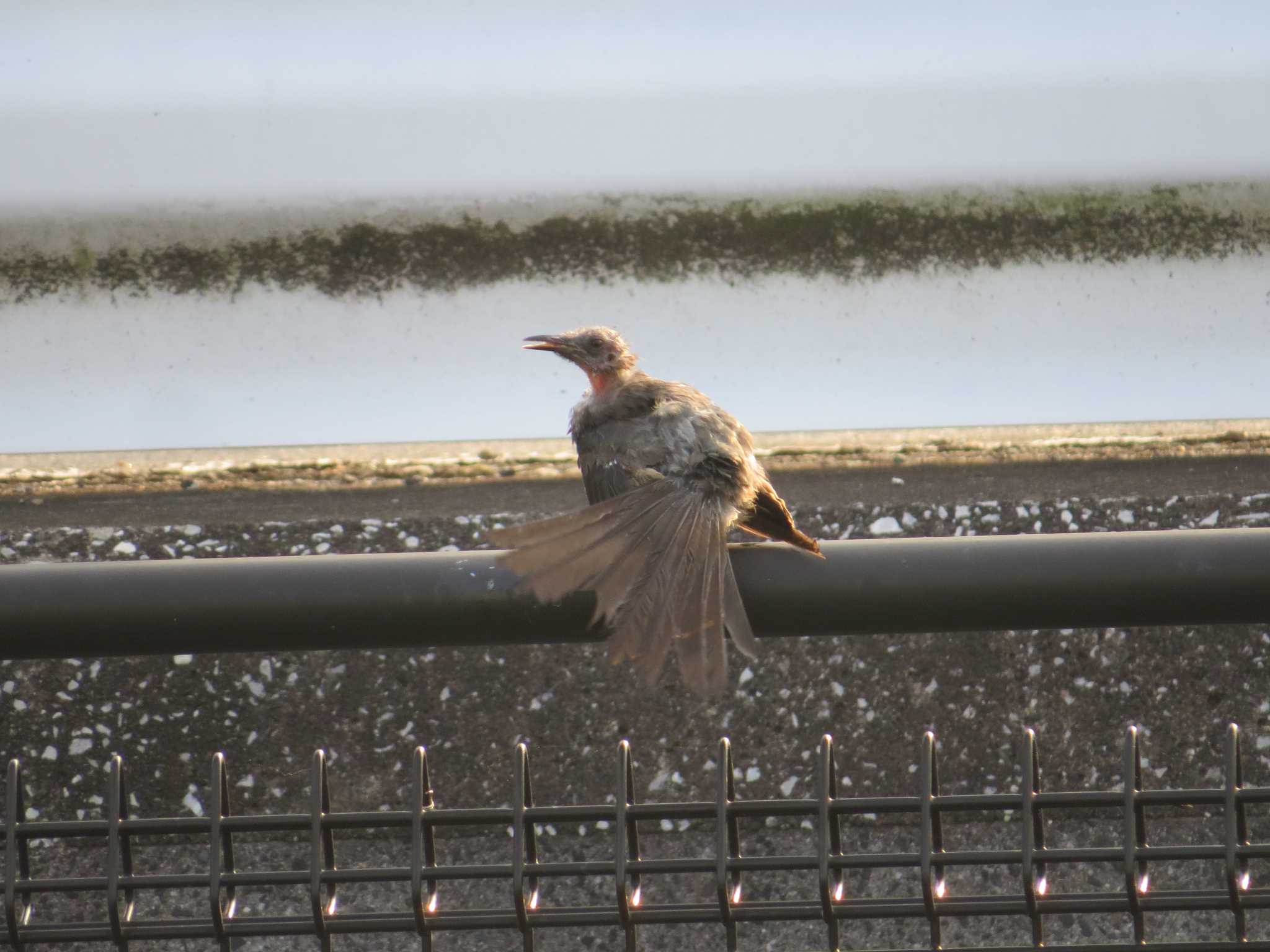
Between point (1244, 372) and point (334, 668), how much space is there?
1915mm

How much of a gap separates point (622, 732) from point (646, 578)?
27.7 inches

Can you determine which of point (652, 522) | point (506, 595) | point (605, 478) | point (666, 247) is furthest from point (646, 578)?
point (666, 247)

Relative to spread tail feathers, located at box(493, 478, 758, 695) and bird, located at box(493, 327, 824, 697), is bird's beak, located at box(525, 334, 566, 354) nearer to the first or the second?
bird, located at box(493, 327, 824, 697)

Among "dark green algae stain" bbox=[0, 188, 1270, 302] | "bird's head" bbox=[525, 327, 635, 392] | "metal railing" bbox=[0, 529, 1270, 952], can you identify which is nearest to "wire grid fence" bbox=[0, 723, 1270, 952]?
"metal railing" bbox=[0, 529, 1270, 952]

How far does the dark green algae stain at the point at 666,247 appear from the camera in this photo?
2654 millimetres

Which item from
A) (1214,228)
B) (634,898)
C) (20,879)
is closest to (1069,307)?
(1214,228)

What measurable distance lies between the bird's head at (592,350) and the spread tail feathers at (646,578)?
872 millimetres

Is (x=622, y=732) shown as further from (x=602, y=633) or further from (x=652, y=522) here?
(x=602, y=633)

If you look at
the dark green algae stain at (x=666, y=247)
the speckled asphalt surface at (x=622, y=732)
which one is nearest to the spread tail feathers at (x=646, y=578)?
the speckled asphalt surface at (x=622, y=732)

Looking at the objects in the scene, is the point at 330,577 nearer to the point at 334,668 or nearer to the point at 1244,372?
the point at 334,668

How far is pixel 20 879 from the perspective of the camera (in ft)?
3.85

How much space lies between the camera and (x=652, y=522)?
1680 mm

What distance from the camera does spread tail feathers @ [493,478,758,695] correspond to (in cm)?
111

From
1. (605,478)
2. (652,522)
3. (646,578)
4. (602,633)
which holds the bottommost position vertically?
(602,633)
